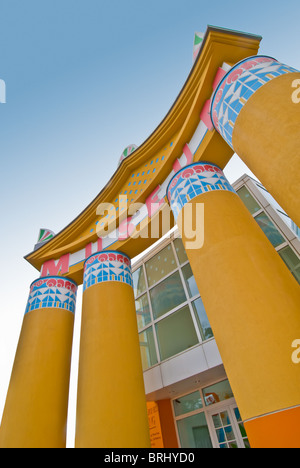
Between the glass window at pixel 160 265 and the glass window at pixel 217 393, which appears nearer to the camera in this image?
the glass window at pixel 217 393

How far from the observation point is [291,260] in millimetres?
6238

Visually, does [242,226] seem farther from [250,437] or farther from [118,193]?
[118,193]

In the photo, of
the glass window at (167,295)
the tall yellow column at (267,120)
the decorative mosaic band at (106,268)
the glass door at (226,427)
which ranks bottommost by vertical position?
the glass door at (226,427)

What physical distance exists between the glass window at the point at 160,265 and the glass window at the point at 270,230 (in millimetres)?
2808

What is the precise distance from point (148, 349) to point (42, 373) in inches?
126

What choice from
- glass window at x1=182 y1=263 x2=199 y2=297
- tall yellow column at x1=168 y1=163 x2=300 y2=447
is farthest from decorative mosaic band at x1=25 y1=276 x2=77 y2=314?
tall yellow column at x1=168 y1=163 x2=300 y2=447

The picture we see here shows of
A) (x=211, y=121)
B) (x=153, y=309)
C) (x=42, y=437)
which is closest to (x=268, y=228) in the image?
(x=211, y=121)

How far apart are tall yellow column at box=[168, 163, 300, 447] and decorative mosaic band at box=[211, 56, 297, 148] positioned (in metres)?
0.96

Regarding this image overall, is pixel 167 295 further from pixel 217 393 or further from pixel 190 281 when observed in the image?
pixel 217 393

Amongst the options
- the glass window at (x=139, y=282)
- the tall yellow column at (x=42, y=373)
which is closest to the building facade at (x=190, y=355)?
the glass window at (x=139, y=282)

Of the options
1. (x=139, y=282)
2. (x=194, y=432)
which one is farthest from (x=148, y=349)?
(x=139, y=282)

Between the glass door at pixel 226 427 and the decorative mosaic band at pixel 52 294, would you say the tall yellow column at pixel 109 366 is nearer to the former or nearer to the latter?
the decorative mosaic band at pixel 52 294

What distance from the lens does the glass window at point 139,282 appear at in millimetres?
9328

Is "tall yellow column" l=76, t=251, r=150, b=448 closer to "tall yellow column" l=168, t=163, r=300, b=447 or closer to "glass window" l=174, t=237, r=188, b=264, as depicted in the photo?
"tall yellow column" l=168, t=163, r=300, b=447
